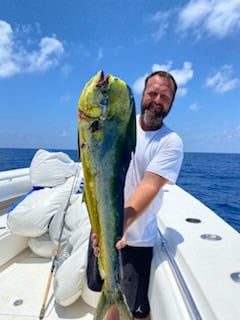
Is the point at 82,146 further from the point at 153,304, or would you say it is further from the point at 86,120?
the point at 153,304

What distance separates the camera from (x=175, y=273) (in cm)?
150

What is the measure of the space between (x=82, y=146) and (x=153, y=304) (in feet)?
3.47

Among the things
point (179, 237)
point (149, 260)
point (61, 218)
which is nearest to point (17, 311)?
point (61, 218)

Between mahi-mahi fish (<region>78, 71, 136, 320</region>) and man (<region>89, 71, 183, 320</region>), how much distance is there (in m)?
0.26

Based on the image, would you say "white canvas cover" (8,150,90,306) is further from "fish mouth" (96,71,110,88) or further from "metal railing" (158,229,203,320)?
"fish mouth" (96,71,110,88)

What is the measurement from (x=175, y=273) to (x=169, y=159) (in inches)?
23.7

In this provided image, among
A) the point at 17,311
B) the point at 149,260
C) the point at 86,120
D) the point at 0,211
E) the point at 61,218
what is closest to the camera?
the point at 86,120

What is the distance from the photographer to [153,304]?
5.15ft

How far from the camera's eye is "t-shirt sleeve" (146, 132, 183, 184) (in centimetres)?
148

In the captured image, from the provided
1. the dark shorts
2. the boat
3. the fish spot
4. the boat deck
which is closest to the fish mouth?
the fish spot

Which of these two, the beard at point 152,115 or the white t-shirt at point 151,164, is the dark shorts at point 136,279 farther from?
the beard at point 152,115

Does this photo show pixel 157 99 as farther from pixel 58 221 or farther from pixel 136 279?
pixel 58 221

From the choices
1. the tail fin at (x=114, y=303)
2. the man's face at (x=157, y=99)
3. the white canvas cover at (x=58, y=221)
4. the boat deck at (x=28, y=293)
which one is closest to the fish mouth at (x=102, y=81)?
the man's face at (x=157, y=99)

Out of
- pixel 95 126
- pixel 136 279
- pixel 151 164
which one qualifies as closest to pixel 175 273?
pixel 136 279
